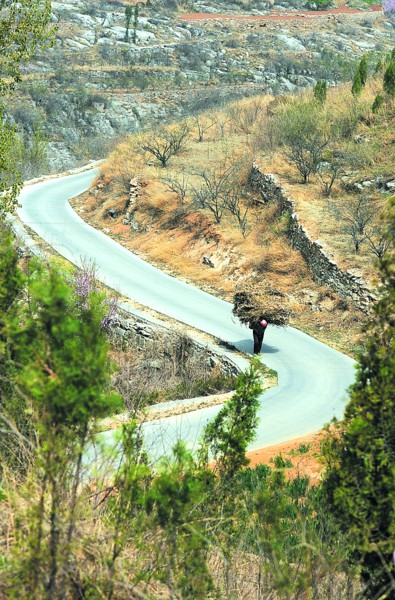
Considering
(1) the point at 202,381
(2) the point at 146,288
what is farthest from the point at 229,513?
(2) the point at 146,288

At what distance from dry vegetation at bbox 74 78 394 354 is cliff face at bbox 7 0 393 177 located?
45.3ft

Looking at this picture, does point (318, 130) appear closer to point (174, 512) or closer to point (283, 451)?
point (283, 451)

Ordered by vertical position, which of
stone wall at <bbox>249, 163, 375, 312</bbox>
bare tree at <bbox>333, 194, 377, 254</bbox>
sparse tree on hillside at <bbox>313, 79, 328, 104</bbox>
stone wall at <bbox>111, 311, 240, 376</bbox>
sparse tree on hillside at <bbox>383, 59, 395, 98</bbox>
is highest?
sparse tree on hillside at <bbox>383, 59, 395, 98</bbox>

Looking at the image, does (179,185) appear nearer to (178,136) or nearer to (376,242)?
(178,136)

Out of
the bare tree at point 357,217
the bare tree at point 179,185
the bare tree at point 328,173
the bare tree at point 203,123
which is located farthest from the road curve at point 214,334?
the bare tree at point 203,123

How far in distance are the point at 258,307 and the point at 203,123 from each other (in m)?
30.6

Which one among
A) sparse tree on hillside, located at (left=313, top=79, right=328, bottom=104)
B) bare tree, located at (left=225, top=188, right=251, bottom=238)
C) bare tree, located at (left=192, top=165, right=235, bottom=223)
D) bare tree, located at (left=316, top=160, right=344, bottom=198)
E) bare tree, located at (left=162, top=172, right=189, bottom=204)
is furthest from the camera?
sparse tree on hillside, located at (left=313, top=79, right=328, bottom=104)

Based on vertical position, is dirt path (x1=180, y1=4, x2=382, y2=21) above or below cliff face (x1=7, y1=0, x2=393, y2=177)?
above

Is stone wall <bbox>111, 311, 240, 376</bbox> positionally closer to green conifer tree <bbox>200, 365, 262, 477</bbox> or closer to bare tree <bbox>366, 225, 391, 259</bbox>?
bare tree <bbox>366, 225, 391, 259</bbox>

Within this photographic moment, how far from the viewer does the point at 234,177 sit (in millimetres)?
35969

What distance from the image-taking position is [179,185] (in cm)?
3484

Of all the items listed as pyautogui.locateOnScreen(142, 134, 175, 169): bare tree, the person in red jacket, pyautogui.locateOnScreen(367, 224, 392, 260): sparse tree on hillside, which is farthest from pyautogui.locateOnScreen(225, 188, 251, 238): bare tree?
the person in red jacket

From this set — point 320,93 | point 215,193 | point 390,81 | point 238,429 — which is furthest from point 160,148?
point 238,429

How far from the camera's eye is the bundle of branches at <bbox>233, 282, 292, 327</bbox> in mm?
20672
